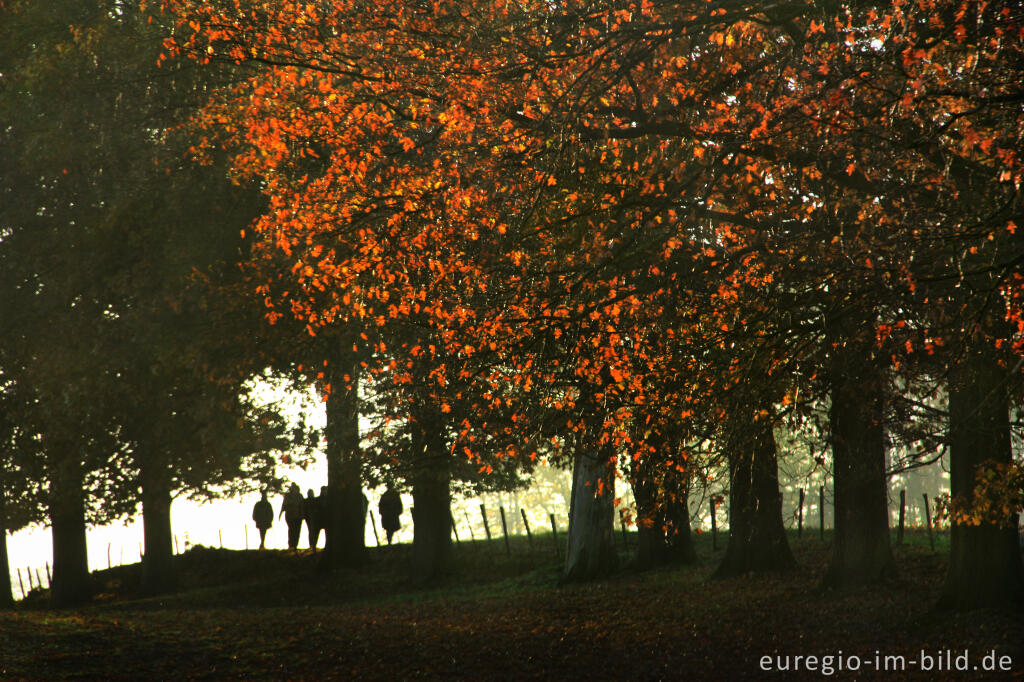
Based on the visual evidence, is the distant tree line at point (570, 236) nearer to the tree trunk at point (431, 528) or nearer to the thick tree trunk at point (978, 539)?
the thick tree trunk at point (978, 539)

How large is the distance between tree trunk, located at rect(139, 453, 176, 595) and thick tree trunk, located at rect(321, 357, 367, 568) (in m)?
4.04

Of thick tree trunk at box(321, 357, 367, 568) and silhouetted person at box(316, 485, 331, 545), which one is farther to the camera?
silhouetted person at box(316, 485, 331, 545)

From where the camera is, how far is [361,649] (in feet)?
42.8

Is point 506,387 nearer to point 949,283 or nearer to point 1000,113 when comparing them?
point 949,283

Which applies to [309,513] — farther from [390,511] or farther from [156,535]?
[156,535]

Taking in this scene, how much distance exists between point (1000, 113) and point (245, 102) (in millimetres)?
12965

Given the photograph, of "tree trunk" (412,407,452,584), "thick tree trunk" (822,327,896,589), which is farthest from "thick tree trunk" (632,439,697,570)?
"tree trunk" (412,407,452,584)

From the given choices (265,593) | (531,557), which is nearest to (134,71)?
(265,593)

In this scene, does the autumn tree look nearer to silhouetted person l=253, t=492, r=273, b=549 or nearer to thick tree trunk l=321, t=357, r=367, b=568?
thick tree trunk l=321, t=357, r=367, b=568

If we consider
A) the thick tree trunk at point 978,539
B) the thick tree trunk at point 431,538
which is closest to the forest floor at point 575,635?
the thick tree trunk at point 978,539

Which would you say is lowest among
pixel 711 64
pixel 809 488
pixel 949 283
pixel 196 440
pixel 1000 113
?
pixel 809 488

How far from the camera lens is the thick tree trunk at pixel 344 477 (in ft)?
65.4

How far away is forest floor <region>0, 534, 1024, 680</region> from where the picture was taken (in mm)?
11203

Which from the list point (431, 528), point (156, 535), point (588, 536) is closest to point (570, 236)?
point (588, 536)
